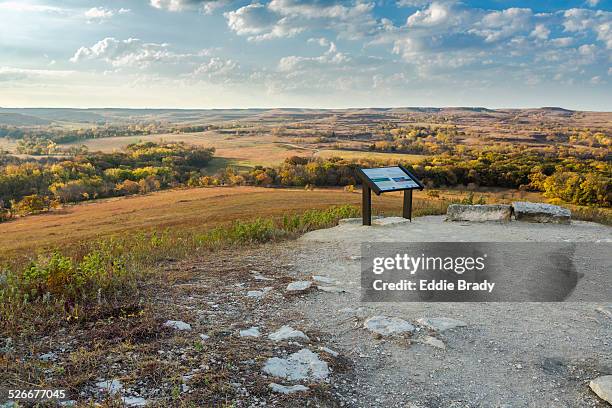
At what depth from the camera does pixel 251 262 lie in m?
8.23

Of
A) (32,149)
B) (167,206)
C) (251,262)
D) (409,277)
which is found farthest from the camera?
(32,149)

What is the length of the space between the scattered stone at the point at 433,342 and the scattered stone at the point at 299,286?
6.93ft

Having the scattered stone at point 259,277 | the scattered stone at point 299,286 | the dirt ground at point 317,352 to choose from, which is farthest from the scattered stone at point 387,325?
the scattered stone at point 259,277

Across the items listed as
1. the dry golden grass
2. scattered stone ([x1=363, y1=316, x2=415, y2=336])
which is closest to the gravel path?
scattered stone ([x1=363, y1=316, x2=415, y2=336])

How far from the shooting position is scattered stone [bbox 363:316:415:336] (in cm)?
513

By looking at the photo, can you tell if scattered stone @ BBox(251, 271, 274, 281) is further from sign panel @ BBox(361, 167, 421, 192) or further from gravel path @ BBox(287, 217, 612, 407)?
sign panel @ BBox(361, 167, 421, 192)

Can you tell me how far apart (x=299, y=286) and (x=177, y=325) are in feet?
7.17

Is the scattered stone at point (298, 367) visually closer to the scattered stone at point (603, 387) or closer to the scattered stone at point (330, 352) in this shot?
the scattered stone at point (330, 352)

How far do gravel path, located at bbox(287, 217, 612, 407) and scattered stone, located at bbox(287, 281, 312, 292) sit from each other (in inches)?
8.4

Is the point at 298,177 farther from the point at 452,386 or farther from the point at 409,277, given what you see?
the point at 452,386

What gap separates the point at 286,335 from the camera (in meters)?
4.97

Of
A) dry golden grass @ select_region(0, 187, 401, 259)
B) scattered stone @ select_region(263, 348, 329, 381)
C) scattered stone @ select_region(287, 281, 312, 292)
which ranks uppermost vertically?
scattered stone @ select_region(263, 348, 329, 381)

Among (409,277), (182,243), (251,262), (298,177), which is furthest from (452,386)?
(298,177)

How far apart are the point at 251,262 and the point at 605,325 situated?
17.4 ft
